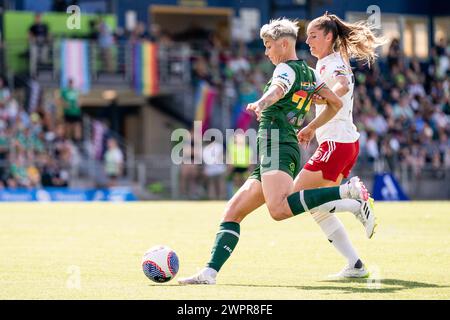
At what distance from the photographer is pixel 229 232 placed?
31.9 ft

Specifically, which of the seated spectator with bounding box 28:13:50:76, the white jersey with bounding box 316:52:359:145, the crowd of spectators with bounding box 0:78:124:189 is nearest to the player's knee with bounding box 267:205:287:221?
the white jersey with bounding box 316:52:359:145

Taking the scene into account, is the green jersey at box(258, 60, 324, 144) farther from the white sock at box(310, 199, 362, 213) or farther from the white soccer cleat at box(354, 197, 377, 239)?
the white soccer cleat at box(354, 197, 377, 239)

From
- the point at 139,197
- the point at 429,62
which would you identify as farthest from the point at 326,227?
the point at 429,62

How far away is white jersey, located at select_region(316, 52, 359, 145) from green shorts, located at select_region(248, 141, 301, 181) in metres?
0.88

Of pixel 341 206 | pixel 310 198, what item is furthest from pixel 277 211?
pixel 341 206

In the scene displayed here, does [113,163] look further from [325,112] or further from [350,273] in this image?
[325,112]

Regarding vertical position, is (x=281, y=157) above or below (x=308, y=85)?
below

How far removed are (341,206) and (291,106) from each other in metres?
1.03

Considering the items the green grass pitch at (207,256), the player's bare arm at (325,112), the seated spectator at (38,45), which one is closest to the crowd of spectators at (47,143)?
the seated spectator at (38,45)

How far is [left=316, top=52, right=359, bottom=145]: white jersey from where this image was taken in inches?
413

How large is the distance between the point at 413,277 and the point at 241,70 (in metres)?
26.3

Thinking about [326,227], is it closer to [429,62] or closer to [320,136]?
[320,136]

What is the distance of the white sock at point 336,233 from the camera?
10375 millimetres

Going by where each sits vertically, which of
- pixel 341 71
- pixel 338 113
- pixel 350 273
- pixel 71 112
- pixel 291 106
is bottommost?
pixel 71 112
